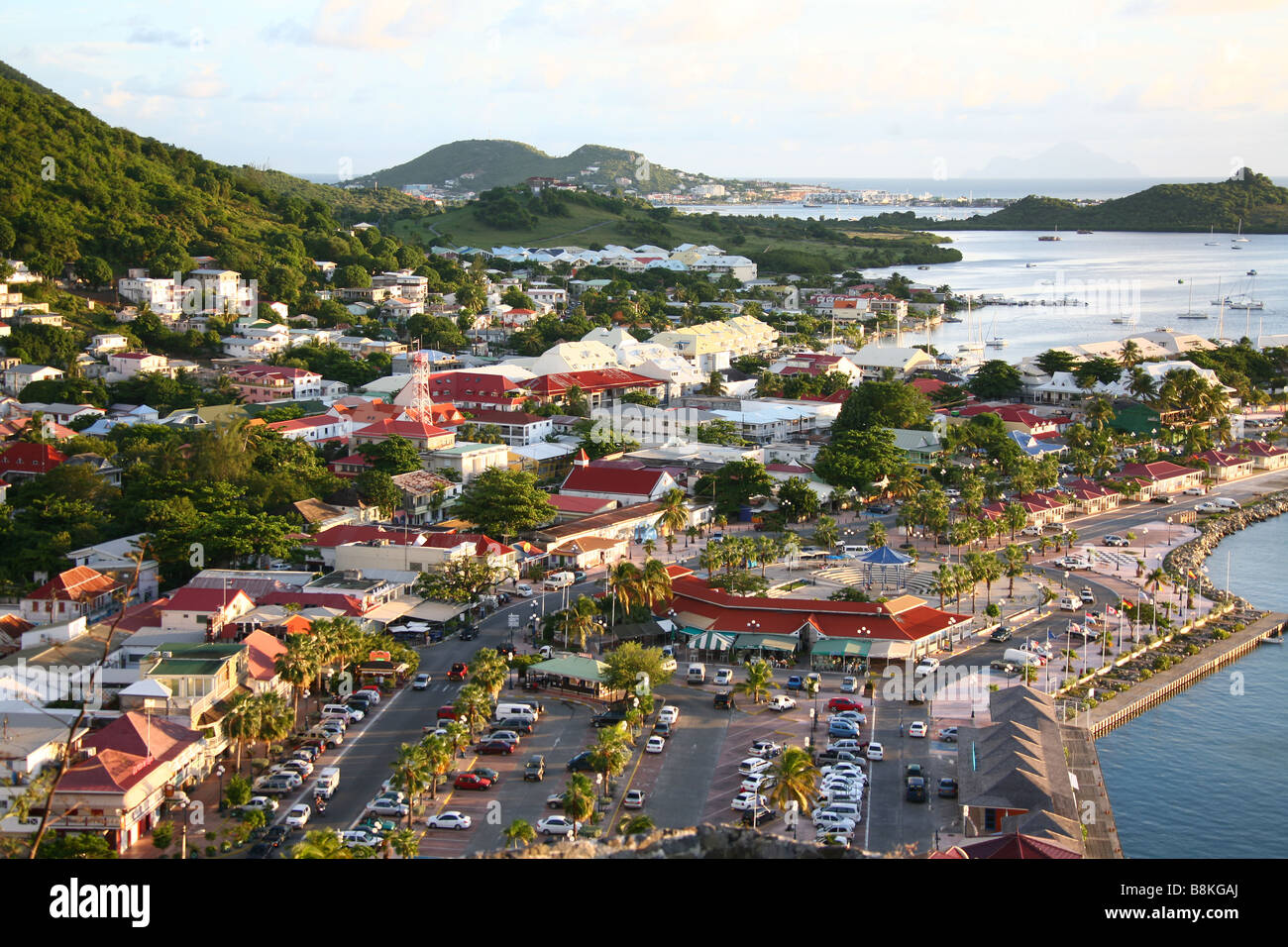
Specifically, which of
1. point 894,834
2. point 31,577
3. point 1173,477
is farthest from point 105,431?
point 1173,477

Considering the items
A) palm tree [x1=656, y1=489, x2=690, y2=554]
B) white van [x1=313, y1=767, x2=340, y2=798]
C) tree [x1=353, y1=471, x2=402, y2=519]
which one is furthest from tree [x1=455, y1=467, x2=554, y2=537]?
white van [x1=313, y1=767, x2=340, y2=798]

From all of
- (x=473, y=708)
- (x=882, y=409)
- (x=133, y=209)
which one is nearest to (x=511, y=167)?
(x=133, y=209)

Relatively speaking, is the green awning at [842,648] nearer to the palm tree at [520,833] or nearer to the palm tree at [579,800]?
the palm tree at [579,800]

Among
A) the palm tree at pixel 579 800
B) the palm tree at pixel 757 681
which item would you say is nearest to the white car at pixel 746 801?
the palm tree at pixel 579 800

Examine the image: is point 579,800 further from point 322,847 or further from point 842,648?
point 842,648

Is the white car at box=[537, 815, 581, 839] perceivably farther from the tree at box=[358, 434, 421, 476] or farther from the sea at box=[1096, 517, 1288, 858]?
the tree at box=[358, 434, 421, 476]
